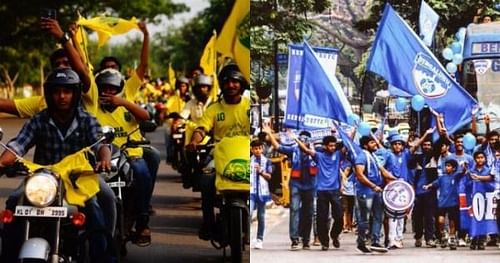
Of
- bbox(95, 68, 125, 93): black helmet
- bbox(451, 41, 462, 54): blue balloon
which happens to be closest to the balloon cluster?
bbox(451, 41, 462, 54): blue balloon

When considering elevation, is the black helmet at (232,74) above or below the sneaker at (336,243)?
above

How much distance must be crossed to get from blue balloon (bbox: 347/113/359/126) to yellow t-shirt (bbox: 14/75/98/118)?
7.63ft

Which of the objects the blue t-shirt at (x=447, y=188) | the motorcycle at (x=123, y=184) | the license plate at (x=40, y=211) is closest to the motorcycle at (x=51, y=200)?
the license plate at (x=40, y=211)

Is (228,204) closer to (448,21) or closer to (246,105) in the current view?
(246,105)

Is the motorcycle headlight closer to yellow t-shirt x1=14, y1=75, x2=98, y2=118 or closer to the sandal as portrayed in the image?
A: yellow t-shirt x1=14, y1=75, x2=98, y2=118

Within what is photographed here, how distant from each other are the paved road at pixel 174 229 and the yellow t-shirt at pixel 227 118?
108 centimetres

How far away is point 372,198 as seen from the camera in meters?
6.20

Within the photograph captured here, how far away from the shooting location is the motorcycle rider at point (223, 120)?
330 inches

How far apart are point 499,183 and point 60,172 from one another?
2.41 meters

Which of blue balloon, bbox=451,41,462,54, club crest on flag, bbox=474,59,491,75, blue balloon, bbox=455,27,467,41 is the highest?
blue balloon, bbox=455,27,467,41

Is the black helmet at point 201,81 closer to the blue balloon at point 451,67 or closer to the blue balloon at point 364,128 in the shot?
the blue balloon at point 364,128

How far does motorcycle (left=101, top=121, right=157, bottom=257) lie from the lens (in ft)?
24.6

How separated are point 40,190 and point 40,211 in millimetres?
112

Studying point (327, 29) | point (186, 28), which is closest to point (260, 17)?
point (327, 29)
